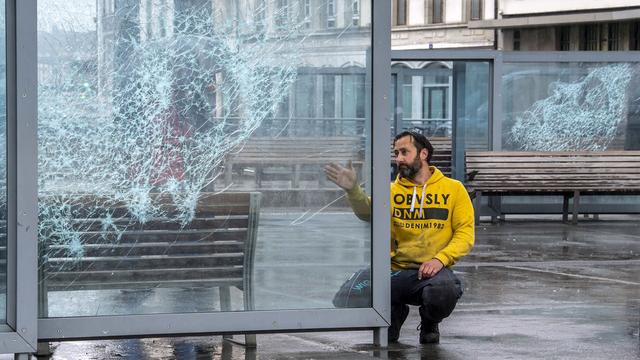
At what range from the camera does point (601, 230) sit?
16984 millimetres

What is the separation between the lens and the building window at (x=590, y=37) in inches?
1697

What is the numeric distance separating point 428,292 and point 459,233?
40 centimetres

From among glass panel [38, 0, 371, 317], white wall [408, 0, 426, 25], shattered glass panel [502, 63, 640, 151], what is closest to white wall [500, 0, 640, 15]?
white wall [408, 0, 426, 25]

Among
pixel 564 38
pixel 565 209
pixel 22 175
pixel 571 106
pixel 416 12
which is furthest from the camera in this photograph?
pixel 416 12

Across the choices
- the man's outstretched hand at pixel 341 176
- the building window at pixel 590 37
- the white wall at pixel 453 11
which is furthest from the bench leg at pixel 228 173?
the white wall at pixel 453 11

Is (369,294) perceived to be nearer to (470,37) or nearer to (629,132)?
(629,132)

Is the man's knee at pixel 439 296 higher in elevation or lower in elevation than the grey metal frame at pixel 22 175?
lower

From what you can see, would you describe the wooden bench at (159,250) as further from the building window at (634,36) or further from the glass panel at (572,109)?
the building window at (634,36)

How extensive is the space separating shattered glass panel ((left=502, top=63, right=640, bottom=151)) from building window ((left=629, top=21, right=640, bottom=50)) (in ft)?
76.6

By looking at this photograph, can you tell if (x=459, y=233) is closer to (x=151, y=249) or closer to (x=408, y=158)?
(x=408, y=158)

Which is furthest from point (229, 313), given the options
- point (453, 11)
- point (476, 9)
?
point (453, 11)

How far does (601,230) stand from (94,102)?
36.3 feet

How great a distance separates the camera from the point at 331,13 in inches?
286

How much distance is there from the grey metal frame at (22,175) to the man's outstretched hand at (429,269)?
214 centimetres
